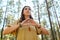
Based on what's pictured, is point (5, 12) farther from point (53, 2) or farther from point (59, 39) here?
point (59, 39)

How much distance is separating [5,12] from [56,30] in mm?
3813

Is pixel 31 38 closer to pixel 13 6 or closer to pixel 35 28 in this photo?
pixel 35 28

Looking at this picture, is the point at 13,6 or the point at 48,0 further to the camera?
the point at 13,6

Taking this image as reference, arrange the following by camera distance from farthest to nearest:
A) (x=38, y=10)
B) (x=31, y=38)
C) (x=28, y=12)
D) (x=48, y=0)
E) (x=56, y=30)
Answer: (x=38, y=10)
(x=56, y=30)
(x=48, y=0)
(x=28, y=12)
(x=31, y=38)

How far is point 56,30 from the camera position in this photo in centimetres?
948

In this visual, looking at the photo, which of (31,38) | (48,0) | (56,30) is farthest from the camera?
(56,30)

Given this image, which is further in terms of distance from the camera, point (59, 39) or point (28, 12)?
point (59, 39)

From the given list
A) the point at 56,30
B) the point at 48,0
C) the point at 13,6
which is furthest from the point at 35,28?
the point at 13,6

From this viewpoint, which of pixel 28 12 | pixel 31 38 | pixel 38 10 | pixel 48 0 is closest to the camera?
pixel 31 38

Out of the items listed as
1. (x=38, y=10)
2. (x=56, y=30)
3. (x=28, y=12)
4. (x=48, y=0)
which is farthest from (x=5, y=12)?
(x=28, y=12)

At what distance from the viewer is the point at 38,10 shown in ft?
33.3

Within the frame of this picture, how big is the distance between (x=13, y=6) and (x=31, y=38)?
9105 millimetres

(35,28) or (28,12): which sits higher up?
(28,12)

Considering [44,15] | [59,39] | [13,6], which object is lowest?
[59,39]
